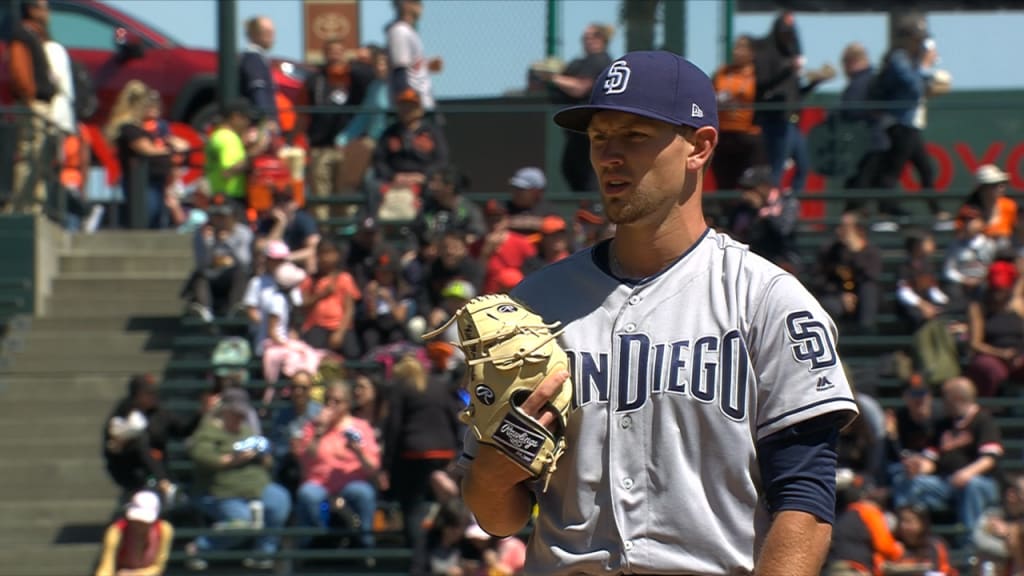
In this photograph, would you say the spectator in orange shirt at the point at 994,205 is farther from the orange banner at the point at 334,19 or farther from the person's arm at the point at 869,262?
the orange banner at the point at 334,19

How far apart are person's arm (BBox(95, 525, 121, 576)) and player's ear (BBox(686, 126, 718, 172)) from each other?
8003mm

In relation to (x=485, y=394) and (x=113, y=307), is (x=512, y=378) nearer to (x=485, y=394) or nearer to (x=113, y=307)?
(x=485, y=394)

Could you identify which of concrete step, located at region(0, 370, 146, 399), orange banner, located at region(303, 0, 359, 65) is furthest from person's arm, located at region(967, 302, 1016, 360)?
orange banner, located at region(303, 0, 359, 65)

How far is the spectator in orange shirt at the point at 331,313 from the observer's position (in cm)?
1249

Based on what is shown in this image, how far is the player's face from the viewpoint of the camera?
10.9 feet

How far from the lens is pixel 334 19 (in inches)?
702

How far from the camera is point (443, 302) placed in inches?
483

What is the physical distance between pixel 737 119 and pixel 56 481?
550cm

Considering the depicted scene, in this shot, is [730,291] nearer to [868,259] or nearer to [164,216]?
[868,259]

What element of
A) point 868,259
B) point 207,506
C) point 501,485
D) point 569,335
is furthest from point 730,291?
point 868,259

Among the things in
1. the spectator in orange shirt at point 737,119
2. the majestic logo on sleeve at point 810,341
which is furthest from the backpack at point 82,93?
the majestic logo on sleeve at point 810,341

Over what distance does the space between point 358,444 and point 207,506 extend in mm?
1156

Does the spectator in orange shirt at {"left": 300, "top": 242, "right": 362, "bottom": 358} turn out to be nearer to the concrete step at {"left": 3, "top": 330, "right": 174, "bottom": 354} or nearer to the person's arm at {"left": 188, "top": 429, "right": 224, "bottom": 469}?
the person's arm at {"left": 188, "top": 429, "right": 224, "bottom": 469}

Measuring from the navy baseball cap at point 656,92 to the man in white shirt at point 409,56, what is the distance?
10868mm
